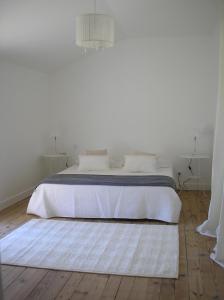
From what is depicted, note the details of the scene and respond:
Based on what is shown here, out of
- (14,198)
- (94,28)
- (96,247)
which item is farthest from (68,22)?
(96,247)

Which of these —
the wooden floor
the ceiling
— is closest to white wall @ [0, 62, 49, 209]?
the ceiling

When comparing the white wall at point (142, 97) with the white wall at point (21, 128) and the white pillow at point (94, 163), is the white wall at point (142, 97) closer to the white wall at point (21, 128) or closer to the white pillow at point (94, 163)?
the white wall at point (21, 128)

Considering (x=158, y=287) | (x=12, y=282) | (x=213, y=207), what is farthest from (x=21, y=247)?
(x=213, y=207)

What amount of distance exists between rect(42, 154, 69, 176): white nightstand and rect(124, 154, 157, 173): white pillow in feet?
4.58

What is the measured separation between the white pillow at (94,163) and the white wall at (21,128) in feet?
3.15

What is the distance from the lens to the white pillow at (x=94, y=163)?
530 cm

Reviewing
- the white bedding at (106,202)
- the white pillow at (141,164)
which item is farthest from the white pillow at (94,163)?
the white bedding at (106,202)

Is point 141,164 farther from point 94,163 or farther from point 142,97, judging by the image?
point 142,97

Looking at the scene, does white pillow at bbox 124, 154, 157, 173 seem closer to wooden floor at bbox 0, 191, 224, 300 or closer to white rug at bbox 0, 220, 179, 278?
white rug at bbox 0, 220, 179, 278

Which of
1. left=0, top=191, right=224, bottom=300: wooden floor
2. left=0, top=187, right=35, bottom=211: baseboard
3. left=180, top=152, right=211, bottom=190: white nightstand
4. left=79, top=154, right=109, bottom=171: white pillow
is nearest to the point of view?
left=0, top=191, right=224, bottom=300: wooden floor

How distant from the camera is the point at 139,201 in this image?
14.1ft

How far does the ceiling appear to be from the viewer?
3.79 m

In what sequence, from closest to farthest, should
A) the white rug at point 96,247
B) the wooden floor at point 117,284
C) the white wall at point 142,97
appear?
the wooden floor at point 117,284 → the white rug at point 96,247 → the white wall at point 142,97

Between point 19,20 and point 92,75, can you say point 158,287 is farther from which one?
point 92,75
